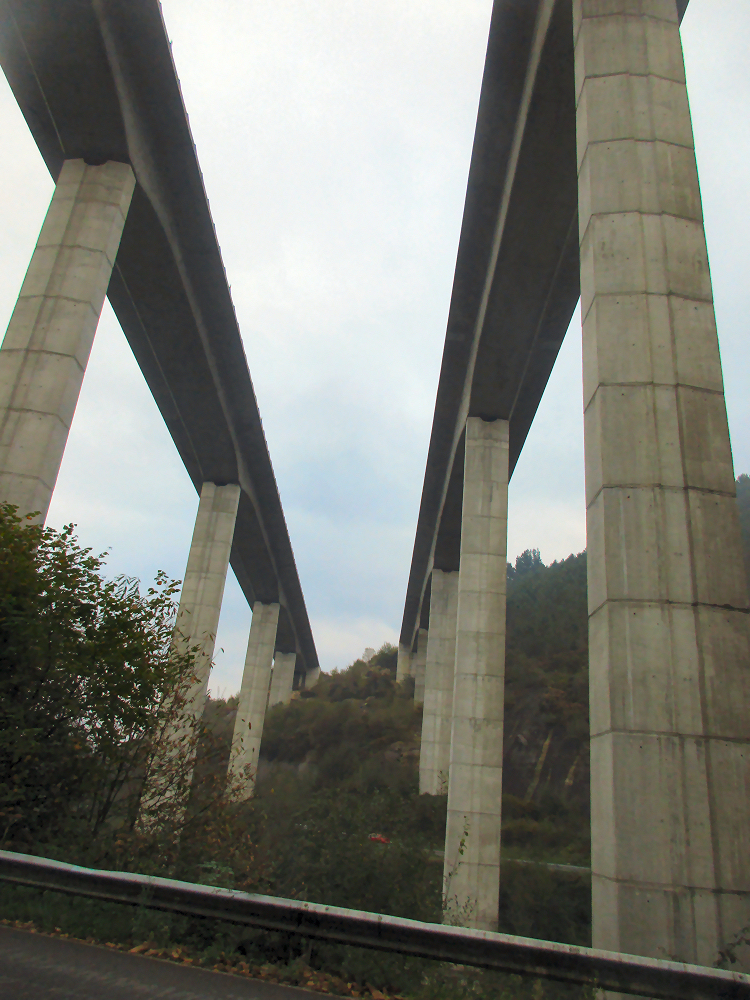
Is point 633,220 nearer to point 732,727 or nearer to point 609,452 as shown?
point 609,452

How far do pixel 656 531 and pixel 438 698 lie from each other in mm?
28344

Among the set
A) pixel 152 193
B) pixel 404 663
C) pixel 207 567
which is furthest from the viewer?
pixel 404 663

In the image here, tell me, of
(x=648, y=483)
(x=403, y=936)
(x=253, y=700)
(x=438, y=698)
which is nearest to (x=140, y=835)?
(x=403, y=936)

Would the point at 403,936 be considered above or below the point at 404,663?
below

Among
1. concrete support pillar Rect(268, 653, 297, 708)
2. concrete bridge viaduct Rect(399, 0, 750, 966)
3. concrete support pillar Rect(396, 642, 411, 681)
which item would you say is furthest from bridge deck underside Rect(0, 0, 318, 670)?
concrete support pillar Rect(396, 642, 411, 681)

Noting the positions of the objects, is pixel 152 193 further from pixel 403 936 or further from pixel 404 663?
pixel 404 663

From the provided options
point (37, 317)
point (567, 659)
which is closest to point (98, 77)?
point (37, 317)

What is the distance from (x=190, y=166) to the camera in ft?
54.9

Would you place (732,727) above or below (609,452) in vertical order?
below

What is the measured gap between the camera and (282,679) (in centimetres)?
5938

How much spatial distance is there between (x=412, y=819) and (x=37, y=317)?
799 inches

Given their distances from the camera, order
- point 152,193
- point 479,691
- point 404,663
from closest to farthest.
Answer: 1. point 152,193
2. point 479,691
3. point 404,663

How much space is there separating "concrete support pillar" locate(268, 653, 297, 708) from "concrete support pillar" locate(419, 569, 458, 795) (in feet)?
81.2

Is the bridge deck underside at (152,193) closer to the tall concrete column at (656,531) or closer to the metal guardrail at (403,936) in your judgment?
the tall concrete column at (656,531)
